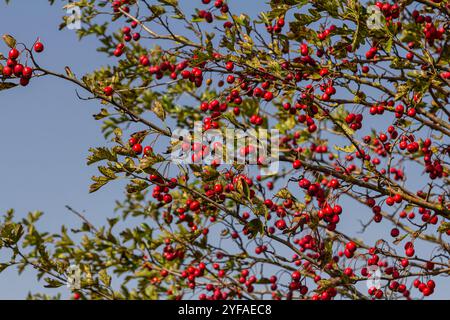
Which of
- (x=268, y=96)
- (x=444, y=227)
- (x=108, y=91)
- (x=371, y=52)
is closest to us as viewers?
(x=108, y=91)

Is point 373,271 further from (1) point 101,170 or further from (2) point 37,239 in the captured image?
(2) point 37,239

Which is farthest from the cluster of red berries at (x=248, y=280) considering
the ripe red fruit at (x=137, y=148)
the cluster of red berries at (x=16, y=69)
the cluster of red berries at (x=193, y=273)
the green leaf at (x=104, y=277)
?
the cluster of red berries at (x=16, y=69)

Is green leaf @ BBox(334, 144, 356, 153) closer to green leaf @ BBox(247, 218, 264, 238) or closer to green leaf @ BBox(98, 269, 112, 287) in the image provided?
green leaf @ BBox(247, 218, 264, 238)

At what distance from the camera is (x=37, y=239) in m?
8.09

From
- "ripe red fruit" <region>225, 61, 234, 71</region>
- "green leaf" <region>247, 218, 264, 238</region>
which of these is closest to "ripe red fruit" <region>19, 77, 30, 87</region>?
"ripe red fruit" <region>225, 61, 234, 71</region>


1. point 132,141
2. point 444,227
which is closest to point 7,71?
point 132,141

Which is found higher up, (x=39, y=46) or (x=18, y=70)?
(x=39, y=46)

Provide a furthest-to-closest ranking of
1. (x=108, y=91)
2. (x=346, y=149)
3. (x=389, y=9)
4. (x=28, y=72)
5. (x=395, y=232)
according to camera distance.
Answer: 1. (x=346, y=149)
2. (x=395, y=232)
3. (x=389, y=9)
4. (x=108, y=91)
5. (x=28, y=72)

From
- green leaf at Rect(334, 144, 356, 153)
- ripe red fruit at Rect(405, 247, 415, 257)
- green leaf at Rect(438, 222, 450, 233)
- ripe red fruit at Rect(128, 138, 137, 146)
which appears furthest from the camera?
green leaf at Rect(334, 144, 356, 153)

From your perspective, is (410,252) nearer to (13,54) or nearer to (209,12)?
(209,12)

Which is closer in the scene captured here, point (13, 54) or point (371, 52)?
point (13, 54)

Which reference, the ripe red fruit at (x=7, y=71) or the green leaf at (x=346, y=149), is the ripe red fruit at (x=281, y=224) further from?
the ripe red fruit at (x=7, y=71)

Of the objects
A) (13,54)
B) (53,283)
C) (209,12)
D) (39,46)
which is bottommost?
(53,283)
